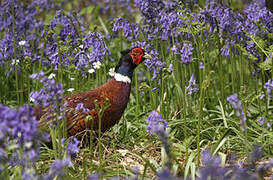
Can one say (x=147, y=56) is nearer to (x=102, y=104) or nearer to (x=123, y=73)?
(x=123, y=73)

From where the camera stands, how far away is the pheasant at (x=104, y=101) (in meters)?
3.68

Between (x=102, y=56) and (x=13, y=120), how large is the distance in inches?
89.5

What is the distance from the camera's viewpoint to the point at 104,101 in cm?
365

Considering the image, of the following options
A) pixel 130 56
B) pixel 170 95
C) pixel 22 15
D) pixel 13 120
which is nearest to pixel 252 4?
pixel 170 95

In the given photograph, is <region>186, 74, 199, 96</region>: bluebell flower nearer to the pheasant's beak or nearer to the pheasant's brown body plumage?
the pheasant's beak

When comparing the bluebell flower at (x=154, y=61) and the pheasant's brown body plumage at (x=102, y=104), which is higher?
the bluebell flower at (x=154, y=61)

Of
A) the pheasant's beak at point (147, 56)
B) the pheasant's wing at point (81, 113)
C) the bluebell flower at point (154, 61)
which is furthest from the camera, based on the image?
the pheasant's beak at point (147, 56)

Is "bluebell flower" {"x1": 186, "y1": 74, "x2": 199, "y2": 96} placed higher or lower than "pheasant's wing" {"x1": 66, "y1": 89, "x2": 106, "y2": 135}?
higher

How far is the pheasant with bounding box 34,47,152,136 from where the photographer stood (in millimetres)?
3682

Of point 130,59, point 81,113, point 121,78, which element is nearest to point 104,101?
point 81,113

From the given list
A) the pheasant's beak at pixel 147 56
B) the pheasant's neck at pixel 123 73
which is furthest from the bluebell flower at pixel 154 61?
the pheasant's neck at pixel 123 73

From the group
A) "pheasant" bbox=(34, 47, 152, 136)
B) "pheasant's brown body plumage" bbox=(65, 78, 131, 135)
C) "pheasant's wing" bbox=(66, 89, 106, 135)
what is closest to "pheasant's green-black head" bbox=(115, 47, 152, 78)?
"pheasant" bbox=(34, 47, 152, 136)

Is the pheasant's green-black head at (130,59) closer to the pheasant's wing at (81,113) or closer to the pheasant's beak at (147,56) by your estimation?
the pheasant's beak at (147,56)

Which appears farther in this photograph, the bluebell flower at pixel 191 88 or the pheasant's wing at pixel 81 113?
the pheasant's wing at pixel 81 113
